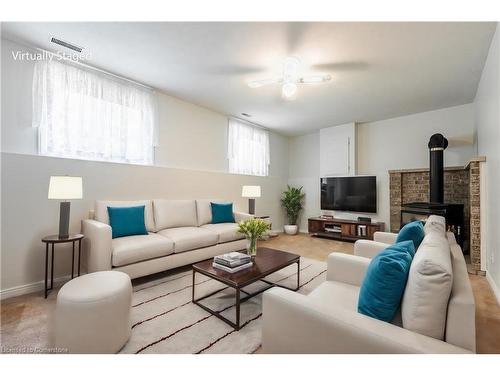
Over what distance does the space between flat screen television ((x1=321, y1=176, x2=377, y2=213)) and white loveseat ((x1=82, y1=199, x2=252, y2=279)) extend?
243cm

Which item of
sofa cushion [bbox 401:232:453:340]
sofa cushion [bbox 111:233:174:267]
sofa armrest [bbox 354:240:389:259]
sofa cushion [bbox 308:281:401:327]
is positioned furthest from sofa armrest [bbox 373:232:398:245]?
sofa cushion [bbox 111:233:174:267]

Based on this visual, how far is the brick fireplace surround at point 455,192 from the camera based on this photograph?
9.54ft

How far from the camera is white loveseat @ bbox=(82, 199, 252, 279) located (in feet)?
7.44

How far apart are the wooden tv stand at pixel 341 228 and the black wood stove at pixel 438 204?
812 mm

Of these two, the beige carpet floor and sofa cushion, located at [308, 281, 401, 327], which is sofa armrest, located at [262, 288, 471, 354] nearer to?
sofa cushion, located at [308, 281, 401, 327]

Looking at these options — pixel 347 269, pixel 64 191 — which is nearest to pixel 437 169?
pixel 347 269

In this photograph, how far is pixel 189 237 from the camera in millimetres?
2898

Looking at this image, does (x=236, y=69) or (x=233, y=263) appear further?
(x=236, y=69)

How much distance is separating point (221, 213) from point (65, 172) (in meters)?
2.10

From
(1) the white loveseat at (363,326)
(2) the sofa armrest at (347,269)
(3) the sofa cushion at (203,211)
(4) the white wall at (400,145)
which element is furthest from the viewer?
(4) the white wall at (400,145)

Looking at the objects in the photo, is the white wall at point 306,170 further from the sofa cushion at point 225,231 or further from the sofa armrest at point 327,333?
the sofa armrest at point 327,333

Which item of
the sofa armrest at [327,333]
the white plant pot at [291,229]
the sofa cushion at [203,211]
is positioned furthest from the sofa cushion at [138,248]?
the white plant pot at [291,229]

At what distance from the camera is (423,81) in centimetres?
312

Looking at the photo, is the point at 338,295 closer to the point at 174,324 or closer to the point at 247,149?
the point at 174,324
